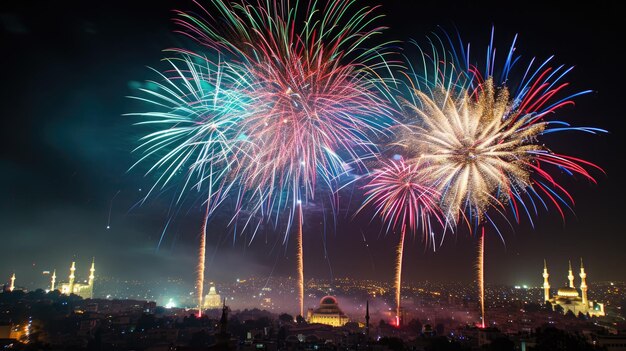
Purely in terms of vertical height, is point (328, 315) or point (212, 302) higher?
point (328, 315)

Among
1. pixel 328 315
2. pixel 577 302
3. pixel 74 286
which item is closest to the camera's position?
pixel 328 315

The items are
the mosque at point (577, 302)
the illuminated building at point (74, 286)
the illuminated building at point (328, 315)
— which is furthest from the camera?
the illuminated building at point (74, 286)

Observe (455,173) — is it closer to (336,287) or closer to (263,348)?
(263,348)

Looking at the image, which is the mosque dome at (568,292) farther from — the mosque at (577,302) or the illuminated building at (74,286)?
the illuminated building at (74,286)

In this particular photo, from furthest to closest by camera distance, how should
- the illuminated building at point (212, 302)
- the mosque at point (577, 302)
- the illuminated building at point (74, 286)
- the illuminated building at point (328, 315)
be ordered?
the illuminated building at point (212, 302) → the illuminated building at point (74, 286) → the mosque at point (577, 302) → the illuminated building at point (328, 315)

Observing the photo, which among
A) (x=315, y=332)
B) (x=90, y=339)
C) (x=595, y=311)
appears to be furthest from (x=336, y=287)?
(x=90, y=339)

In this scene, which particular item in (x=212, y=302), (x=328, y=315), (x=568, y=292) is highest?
(x=568, y=292)

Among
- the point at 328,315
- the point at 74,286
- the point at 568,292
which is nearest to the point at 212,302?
the point at 74,286

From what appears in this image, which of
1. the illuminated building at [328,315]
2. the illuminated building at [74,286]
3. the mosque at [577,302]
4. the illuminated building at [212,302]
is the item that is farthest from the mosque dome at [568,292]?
the illuminated building at [74,286]

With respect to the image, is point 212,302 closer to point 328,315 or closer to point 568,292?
point 328,315
